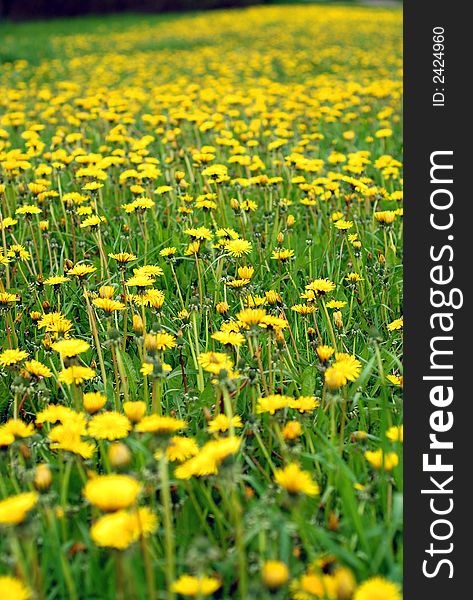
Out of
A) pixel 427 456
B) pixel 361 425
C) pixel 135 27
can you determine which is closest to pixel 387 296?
pixel 361 425

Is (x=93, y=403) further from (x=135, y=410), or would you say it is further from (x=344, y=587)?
(x=344, y=587)

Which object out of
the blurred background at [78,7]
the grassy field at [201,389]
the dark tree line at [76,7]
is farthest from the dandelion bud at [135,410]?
the dark tree line at [76,7]

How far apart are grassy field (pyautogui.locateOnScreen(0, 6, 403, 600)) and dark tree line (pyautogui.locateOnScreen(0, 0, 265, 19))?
18.4 meters

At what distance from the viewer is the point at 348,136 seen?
3715 mm

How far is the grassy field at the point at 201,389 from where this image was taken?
1.06m

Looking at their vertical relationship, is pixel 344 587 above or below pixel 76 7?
below

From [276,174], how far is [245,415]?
6.55 ft

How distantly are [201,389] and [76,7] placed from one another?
840 inches

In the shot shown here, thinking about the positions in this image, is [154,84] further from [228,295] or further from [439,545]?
[439,545]

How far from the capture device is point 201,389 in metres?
1.72

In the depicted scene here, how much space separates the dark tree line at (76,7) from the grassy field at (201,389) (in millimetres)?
18425

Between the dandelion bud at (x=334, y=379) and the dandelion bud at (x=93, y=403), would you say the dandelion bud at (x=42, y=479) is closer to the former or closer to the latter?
the dandelion bud at (x=93, y=403)

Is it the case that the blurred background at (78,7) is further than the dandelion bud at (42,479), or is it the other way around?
the blurred background at (78,7)

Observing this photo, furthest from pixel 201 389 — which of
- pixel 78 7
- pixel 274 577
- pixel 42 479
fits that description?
pixel 78 7
